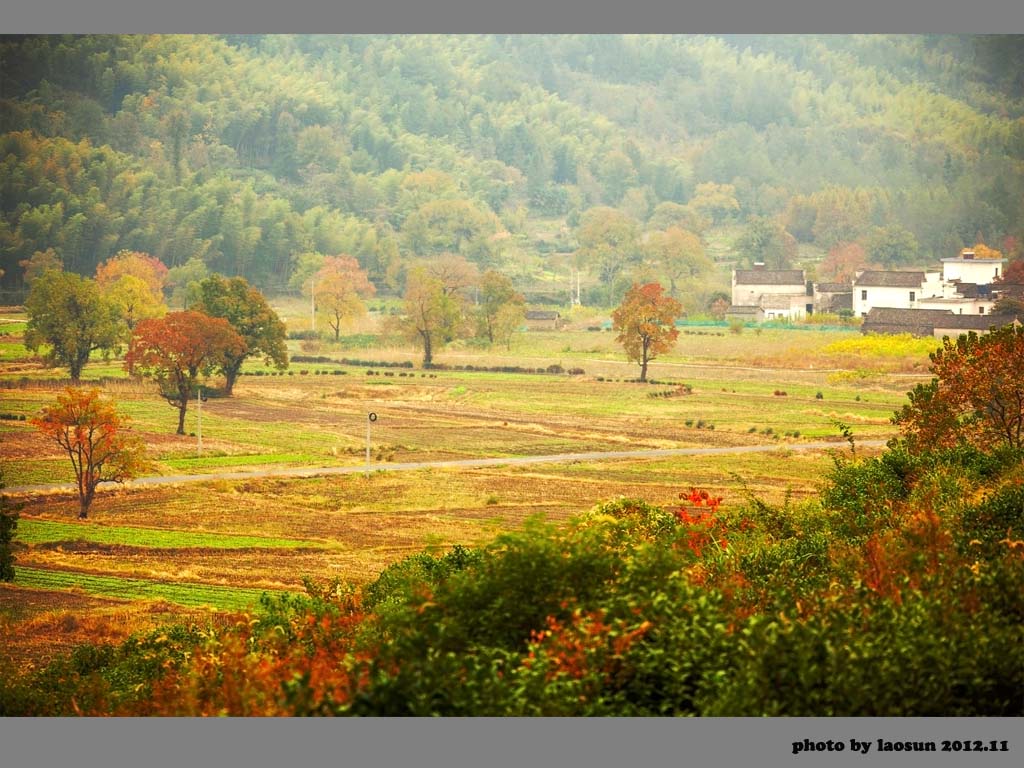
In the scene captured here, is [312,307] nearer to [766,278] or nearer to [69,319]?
[69,319]

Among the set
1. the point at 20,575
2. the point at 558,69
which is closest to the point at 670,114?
the point at 558,69

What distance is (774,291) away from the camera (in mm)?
12969

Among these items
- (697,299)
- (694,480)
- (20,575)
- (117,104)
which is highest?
(117,104)

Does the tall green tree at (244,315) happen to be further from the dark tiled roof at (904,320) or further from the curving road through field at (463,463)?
the dark tiled roof at (904,320)

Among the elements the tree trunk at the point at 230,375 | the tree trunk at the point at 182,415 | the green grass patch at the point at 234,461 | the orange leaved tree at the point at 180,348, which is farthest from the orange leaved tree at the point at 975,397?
the tree trunk at the point at 182,415

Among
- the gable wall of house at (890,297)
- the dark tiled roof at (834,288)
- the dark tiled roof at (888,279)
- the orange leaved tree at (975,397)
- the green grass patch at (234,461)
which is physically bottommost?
the green grass patch at (234,461)

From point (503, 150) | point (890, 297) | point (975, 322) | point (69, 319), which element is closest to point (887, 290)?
point (890, 297)

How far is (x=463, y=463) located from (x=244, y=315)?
262cm

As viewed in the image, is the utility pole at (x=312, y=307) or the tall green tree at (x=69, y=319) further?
the utility pole at (x=312, y=307)

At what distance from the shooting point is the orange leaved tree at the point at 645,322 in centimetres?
1291

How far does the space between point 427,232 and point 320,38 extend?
2.13 meters

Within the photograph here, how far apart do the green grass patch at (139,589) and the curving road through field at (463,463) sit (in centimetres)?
90

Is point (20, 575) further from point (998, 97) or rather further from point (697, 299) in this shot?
point (998, 97)
